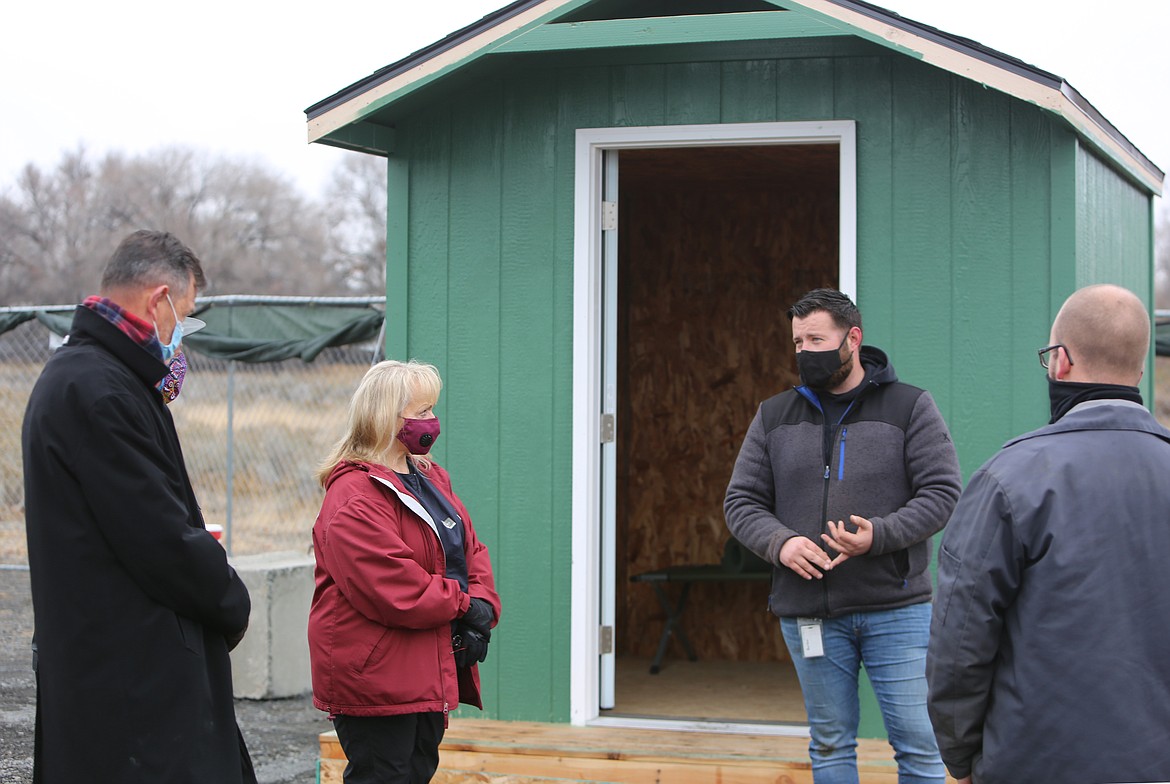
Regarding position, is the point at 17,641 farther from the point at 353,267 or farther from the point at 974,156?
the point at 353,267

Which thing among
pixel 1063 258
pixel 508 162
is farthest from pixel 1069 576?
pixel 508 162

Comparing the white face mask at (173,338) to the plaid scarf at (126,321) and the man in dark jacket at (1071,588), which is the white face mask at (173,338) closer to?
the plaid scarf at (126,321)

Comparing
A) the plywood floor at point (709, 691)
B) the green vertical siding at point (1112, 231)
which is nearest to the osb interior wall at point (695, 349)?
the plywood floor at point (709, 691)

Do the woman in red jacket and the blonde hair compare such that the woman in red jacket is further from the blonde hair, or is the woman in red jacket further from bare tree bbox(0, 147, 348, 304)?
bare tree bbox(0, 147, 348, 304)

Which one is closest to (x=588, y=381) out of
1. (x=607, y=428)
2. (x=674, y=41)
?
(x=607, y=428)

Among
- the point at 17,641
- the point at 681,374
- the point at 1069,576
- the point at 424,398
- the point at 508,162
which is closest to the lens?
the point at 1069,576

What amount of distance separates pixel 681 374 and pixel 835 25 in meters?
3.29

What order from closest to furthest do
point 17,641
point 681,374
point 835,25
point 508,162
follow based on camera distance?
point 835,25
point 508,162
point 681,374
point 17,641

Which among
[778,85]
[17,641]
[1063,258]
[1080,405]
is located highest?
[778,85]

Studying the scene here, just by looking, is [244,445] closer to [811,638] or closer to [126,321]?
[811,638]

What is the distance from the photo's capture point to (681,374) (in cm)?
748

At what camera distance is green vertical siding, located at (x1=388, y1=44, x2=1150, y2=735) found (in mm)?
4684

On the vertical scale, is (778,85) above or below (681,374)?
above

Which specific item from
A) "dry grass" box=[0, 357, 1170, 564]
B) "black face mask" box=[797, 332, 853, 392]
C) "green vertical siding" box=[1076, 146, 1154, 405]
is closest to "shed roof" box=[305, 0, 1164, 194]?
"green vertical siding" box=[1076, 146, 1154, 405]
